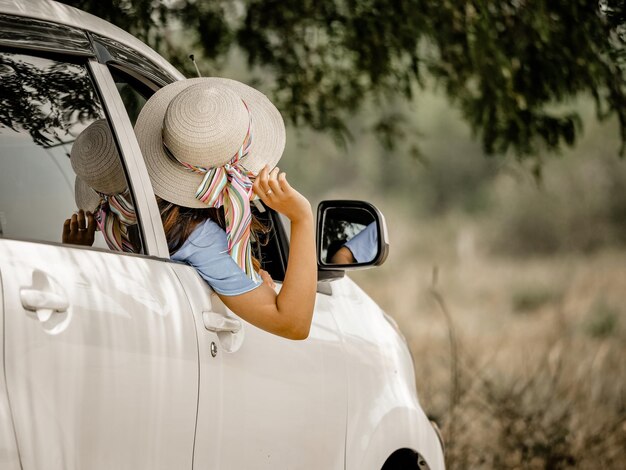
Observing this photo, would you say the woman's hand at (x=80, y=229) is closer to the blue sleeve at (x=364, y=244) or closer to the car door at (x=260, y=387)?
the car door at (x=260, y=387)

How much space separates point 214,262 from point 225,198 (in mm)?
164

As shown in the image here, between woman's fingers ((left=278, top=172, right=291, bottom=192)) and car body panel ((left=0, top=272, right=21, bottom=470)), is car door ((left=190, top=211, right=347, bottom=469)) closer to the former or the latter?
woman's fingers ((left=278, top=172, right=291, bottom=192))

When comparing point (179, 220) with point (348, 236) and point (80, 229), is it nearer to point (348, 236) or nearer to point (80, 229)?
point (80, 229)

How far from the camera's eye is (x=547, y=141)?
7141mm

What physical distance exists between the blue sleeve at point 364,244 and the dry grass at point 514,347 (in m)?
2.14

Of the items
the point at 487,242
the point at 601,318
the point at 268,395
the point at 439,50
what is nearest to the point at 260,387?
the point at 268,395

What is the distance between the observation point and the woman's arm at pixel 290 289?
2.83 m

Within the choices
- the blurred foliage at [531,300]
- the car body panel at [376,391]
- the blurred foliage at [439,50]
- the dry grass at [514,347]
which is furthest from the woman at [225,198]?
the blurred foliage at [531,300]

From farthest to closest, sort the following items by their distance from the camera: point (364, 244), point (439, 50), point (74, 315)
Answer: point (439, 50) < point (364, 244) < point (74, 315)

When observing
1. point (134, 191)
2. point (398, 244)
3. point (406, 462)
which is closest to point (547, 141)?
point (406, 462)

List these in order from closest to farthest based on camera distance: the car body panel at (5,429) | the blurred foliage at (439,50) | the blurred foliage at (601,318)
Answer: the car body panel at (5,429) → the blurred foliage at (439,50) → the blurred foliage at (601,318)

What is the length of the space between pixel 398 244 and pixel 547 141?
22134 mm

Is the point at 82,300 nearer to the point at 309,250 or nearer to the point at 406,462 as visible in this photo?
the point at 309,250

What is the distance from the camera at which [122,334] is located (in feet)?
7.93
